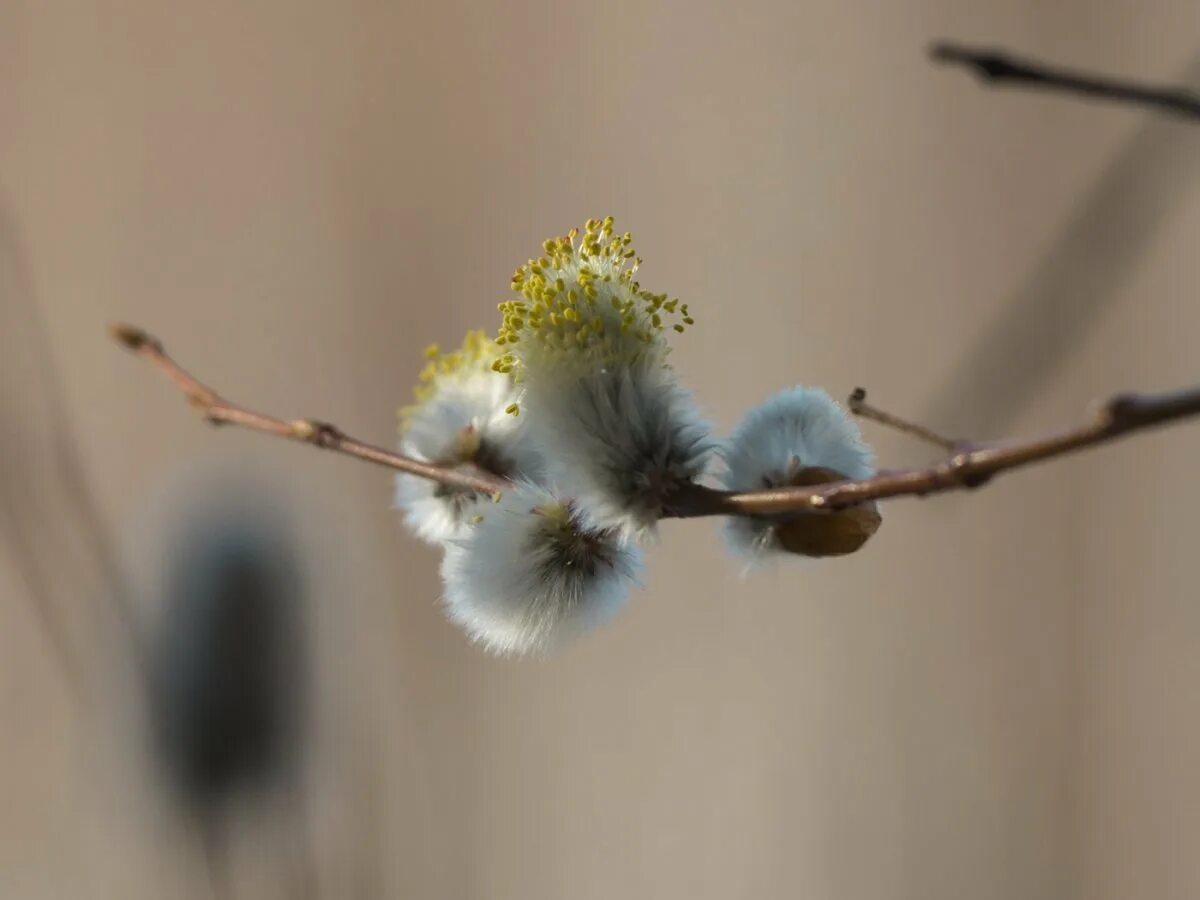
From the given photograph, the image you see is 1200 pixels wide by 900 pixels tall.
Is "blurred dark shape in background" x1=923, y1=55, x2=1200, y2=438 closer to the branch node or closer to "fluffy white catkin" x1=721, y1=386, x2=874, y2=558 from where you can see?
"fluffy white catkin" x1=721, y1=386, x2=874, y2=558

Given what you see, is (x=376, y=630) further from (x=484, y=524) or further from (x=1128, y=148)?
(x=1128, y=148)

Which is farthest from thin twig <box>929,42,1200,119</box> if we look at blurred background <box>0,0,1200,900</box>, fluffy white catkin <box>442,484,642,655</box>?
blurred background <box>0,0,1200,900</box>

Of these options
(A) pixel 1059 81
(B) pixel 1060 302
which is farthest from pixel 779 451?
(B) pixel 1060 302

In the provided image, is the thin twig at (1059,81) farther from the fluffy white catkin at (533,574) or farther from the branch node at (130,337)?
the branch node at (130,337)

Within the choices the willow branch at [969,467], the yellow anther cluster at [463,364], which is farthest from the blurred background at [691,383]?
the willow branch at [969,467]

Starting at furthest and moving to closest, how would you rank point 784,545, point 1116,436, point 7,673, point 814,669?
point 814,669 < point 7,673 < point 784,545 < point 1116,436

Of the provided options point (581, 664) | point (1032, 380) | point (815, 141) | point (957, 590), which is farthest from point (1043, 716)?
point (815, 141)
